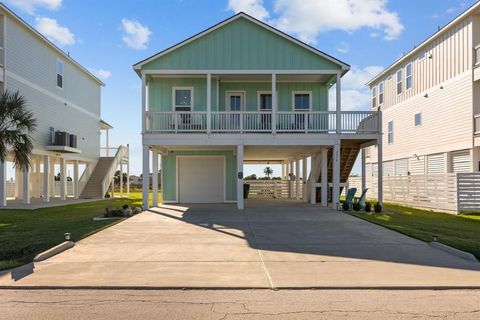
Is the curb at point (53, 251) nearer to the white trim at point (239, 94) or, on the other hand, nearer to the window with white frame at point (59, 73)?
the white trim at point (239, 94)

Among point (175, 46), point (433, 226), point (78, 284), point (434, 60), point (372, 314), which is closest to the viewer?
point (372, 314)

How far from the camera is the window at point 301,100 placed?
803 inches

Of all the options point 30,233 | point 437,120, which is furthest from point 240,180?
point 437,120

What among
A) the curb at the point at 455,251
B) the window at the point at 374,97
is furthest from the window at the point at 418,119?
the curb at the point at 455,251

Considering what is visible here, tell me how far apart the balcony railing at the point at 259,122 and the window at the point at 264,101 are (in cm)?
67

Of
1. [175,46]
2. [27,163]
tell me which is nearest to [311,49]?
[175,46]

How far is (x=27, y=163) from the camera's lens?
15.2 meters

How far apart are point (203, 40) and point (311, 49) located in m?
4.66

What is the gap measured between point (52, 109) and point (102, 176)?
724 centimetres

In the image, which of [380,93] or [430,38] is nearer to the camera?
[430,38]

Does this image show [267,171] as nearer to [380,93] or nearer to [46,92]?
[380,93]

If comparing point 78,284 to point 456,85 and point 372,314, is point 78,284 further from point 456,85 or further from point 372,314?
point 456,85

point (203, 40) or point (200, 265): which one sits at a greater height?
point (203, 40)

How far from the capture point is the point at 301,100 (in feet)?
67.1
